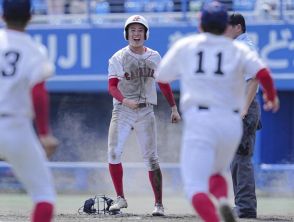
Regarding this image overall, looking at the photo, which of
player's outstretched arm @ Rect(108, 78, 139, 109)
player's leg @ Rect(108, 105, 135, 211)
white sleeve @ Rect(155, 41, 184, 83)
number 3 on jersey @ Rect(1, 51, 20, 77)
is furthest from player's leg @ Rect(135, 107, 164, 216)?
number 3 on jersey @ Rect(1, 51, 20, 77)

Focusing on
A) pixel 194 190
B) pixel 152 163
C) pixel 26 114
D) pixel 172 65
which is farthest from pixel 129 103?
pixel 26 114

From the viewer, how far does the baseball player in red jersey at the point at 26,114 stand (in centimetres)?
647

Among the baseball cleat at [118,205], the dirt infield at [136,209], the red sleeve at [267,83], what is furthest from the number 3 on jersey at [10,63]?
the baseball cleat at [118,205]

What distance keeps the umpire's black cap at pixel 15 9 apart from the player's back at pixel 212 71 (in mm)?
1197

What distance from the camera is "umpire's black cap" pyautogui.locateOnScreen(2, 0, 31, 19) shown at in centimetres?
673

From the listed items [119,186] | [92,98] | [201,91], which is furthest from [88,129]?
[201,91]

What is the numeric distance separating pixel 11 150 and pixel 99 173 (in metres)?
10.7

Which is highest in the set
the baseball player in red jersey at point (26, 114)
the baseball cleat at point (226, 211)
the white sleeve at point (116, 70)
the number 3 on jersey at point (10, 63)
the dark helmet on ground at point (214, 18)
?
the dark helmet on ground at point (214, 18)

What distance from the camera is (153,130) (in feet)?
33.8

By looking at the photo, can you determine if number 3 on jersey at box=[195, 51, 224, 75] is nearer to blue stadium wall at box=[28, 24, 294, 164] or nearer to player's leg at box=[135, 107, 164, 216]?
player's leg at box=[135, 107, 164, 216]

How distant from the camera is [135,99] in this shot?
1025 centimetres

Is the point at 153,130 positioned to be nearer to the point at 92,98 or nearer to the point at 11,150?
the point at 11,150

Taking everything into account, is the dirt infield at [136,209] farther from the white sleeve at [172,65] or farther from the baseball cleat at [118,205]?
the white sleeve at [172,65]

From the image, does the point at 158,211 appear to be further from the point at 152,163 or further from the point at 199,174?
the point at 199,174
